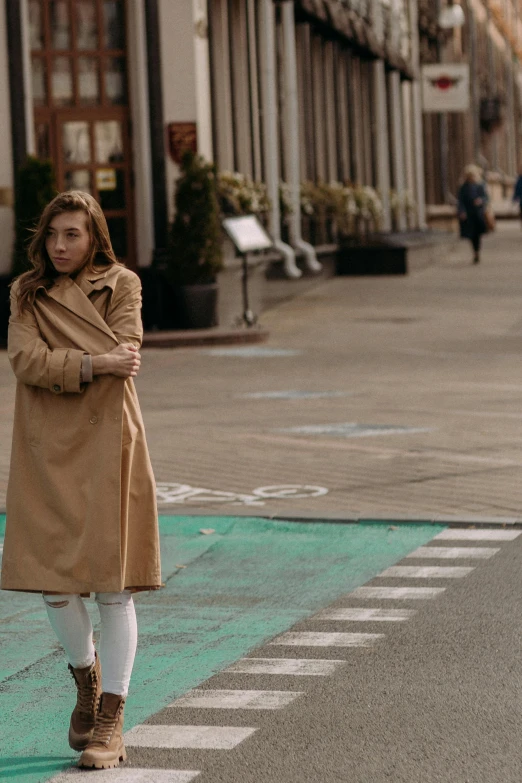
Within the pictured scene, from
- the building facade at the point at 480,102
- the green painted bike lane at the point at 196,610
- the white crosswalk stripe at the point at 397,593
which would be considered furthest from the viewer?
the building facade at the point at 480,102

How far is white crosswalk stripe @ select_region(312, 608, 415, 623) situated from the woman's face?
2264 mm

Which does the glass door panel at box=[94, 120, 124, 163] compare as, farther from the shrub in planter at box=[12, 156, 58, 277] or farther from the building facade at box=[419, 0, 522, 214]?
the building facade at box=[419, 0, 522, 214]

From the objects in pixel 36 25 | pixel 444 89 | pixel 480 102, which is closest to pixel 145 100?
pixel 36 25

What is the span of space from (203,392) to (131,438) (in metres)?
9.58

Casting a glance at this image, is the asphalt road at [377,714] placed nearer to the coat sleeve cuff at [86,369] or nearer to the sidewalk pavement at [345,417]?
the coat sleeve cuff at [86,369]

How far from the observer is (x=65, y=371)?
15.3 ft

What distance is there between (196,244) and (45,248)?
1460 centimetres

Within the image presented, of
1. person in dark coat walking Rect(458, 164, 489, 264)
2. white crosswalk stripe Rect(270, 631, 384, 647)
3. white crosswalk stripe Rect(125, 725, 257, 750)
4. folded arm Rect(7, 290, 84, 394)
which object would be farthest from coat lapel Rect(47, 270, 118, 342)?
person in dark coat walking Rect(458, 164, 489, 264)

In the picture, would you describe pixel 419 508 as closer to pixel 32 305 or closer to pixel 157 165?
pixel 32 305

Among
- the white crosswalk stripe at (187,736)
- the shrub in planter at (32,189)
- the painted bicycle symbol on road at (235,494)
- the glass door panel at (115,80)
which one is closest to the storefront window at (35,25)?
the glass door panel at (115,80)

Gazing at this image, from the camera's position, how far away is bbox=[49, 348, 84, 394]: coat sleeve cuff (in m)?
4.65

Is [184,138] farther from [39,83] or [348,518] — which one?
[348,518]

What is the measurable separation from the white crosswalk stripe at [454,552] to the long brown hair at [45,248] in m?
3.23

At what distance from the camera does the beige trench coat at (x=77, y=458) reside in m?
4.68
